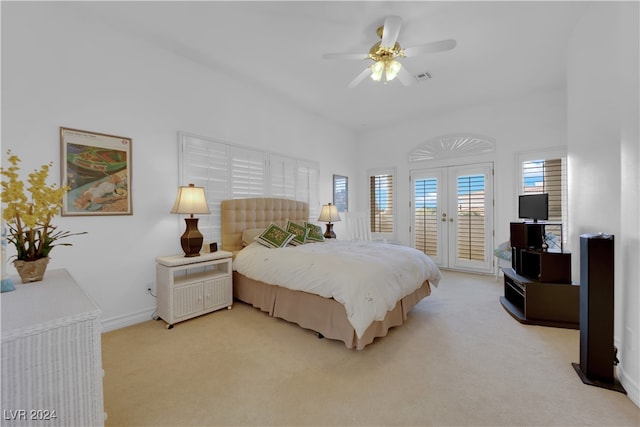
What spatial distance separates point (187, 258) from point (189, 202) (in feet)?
1.99

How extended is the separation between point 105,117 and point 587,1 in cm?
461

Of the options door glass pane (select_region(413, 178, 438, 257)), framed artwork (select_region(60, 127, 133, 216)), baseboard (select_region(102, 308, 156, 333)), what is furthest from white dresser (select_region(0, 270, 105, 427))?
door glass pane (select_region(413, 178, 438, 257))

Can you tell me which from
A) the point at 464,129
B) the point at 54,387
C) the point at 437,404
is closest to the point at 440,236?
the point at 464,129

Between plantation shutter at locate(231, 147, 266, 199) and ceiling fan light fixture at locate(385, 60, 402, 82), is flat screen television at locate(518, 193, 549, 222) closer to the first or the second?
ceiling fan light fixture at locate(385, 60, 402, 82)

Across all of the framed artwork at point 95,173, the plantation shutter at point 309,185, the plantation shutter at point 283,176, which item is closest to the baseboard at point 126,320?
the framed artwork at point 95,173

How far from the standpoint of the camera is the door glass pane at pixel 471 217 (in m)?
4.84

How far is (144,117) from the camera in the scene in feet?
9.58

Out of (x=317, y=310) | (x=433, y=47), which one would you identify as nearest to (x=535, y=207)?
(x=433, y=47)

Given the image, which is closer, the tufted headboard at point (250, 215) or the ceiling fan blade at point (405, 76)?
the ceiling fan blade at point (405, 76)

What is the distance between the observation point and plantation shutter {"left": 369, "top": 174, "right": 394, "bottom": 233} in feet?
19.4

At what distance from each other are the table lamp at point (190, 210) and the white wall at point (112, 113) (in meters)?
A: 0.28

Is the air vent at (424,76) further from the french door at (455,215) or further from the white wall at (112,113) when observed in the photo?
the white wall at (112,113)

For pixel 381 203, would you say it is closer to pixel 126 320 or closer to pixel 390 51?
pixel 390 51

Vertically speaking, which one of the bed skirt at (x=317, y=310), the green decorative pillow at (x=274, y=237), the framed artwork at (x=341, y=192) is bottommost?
the bed skirt at (x=317, y=310)
